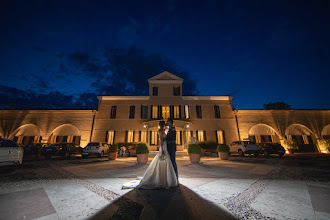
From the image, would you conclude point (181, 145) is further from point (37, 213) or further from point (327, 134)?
point (327, 134)

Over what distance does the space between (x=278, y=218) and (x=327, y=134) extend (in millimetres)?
24590

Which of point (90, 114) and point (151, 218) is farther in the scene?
point (90, 114)

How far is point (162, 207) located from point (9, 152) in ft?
24.2

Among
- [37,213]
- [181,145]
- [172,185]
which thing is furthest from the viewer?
[181,145]

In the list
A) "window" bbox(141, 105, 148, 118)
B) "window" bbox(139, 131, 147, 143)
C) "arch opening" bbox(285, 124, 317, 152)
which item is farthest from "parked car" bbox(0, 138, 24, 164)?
"arch opening" bbox(285, 124, 317, 152)

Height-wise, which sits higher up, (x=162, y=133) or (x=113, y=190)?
(x=162, y=133)

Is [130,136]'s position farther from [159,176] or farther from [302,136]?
[302,136]

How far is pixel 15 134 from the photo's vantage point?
685 inches

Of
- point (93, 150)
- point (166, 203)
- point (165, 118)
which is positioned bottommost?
point (166, 203)

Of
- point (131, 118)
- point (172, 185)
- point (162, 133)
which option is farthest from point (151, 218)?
point (131, 118)

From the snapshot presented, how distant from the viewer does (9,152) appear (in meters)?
5.66

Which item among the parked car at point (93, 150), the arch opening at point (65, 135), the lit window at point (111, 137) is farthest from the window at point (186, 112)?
the arch opening at point (65, 135)

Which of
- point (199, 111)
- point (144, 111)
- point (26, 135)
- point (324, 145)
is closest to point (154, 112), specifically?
point (144, 111)

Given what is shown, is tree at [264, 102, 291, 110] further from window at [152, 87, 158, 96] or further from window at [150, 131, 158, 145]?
window at [150, 131, 158, 145]
